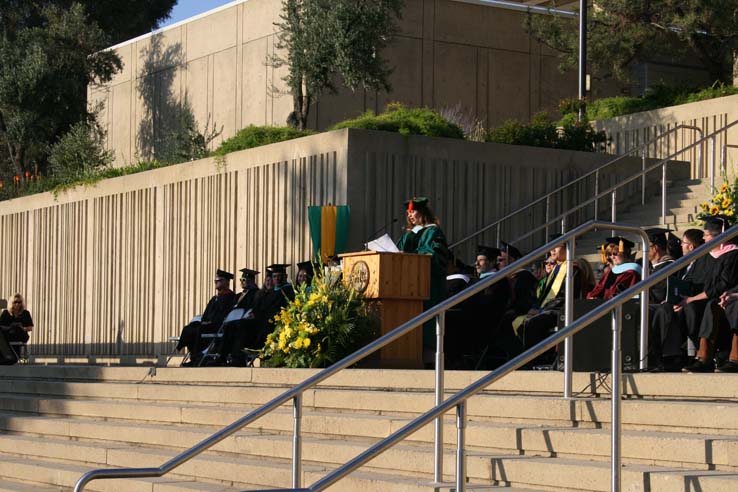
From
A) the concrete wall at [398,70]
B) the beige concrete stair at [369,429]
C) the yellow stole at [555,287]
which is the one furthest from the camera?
the concrete wall at [398,70]

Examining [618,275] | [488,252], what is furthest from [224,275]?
[618,275]

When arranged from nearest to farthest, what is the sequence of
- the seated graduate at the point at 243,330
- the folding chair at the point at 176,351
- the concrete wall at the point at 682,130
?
the seated graduate at the point at 243,330
the folding chair at the point at 176,351
the concrete wall at the point at 682,130

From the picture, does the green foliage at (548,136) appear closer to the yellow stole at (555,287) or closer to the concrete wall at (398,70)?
the concrete wall at (398,70)

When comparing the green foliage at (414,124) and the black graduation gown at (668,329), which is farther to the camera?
the green foliage at (414,124)

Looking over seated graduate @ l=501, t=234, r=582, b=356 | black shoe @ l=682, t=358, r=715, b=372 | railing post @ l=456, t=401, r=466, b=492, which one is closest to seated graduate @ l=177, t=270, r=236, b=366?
seated graduate @ l=501, t=234, r=582, b=356

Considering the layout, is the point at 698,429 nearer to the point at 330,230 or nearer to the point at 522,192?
the point at 330,230

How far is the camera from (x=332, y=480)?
570 centimetres

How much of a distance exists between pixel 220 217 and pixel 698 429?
11.6m

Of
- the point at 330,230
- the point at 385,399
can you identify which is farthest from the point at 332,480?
the point at 330,230

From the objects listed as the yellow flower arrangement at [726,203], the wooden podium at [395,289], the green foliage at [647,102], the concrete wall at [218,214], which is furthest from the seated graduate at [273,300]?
the green foliage at [647,102]

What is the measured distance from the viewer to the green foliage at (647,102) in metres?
22.8

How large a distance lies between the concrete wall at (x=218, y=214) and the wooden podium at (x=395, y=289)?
3455 mm

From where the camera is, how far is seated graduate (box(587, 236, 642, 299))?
10.9 meters

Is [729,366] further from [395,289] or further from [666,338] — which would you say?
[395,289]
